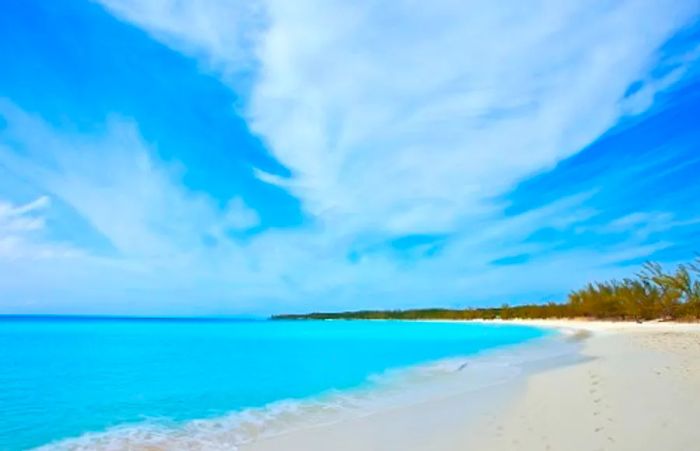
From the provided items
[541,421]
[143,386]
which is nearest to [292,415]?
[541,421]

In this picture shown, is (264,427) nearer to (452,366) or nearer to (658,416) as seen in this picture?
(658,416)

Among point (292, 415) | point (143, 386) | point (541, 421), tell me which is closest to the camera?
point (541, 421)

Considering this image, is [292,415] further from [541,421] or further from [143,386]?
[143,386]

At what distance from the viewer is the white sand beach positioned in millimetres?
5789

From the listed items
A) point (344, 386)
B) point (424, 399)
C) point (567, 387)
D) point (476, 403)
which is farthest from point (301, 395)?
point (567, 387)

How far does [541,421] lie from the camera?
6883 mm

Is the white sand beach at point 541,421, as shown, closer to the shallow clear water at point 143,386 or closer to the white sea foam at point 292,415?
the white sea foam at point 292,415

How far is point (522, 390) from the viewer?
1002cm

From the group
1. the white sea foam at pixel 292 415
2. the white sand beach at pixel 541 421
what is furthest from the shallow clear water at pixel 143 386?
the white sand beach at pixel 541 421

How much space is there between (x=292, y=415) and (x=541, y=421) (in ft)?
13.4

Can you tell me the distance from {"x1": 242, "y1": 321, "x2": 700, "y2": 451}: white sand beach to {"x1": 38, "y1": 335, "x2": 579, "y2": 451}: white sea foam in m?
0.56

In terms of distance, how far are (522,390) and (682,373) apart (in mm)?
3505

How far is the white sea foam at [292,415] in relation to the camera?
7148mm

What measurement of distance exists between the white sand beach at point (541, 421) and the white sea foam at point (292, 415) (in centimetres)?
56
